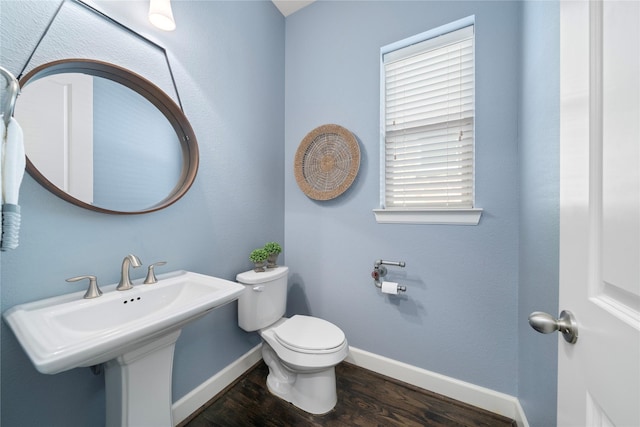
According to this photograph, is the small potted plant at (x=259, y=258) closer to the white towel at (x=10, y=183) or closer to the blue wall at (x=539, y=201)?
the white towel at (x=10, y=183)

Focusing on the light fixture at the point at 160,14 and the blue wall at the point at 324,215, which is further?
the light fixture at the point at 160,14

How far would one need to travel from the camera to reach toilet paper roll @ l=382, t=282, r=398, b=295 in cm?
146

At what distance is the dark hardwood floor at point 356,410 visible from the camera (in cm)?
125

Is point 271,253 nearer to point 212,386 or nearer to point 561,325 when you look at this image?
point 212,386

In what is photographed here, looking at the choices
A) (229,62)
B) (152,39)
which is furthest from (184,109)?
(229,62)

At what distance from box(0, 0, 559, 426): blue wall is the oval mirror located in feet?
0.21

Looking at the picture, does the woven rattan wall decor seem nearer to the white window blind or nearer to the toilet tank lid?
the white window blind

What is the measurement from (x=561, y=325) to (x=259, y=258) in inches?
54.1

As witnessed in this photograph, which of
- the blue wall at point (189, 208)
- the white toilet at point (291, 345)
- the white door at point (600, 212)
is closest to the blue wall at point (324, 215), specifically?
the blue wall at point (189, 208)

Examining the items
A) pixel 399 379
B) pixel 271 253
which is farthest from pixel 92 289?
pixel 399 379

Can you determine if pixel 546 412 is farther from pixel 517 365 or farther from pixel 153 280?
pixel 153 280

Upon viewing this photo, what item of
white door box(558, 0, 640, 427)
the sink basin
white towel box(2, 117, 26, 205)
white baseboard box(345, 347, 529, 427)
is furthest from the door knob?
white towel box(2, 117, 26, 205)

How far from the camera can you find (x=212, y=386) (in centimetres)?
139

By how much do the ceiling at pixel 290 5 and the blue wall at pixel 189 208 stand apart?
0.06 meters
